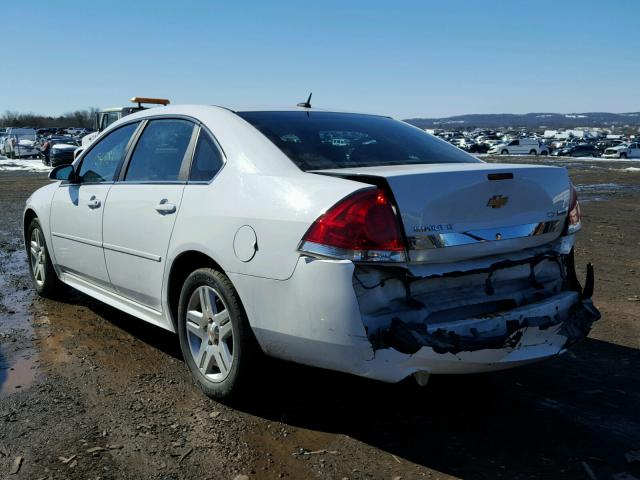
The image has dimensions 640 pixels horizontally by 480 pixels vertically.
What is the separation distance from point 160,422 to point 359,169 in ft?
5.50

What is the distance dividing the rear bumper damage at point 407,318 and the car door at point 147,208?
2.72 ft

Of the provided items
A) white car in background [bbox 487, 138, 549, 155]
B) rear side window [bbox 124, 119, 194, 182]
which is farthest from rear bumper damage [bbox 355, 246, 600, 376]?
white car in background [bbox 487, 138, 549, 155]

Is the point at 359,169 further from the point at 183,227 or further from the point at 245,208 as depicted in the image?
the point at 183,227

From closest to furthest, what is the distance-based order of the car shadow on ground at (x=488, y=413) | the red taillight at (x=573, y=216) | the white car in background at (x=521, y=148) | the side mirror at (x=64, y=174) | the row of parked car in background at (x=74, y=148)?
1. the car shadow on ground at (x=488, y=413)
2. the red taillight at (x=573, y=216)
3. the side mirror at (x=64, y=174)
4. the row of parked car in background at (x=74, y=148)
5. the white car in background at (x=521, y=148)

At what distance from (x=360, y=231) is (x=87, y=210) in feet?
8.57

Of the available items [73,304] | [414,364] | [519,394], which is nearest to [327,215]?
[414,364]

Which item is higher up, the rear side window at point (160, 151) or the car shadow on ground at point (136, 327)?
the rear side window at point (160, 151)

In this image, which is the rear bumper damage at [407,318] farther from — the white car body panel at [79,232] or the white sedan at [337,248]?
the white car body panel at [79,232]

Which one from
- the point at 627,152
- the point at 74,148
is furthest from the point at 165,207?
the point at 627,152

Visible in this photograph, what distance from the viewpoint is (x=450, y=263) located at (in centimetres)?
298

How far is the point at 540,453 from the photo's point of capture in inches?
116

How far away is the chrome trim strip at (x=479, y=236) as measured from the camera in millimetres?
2854

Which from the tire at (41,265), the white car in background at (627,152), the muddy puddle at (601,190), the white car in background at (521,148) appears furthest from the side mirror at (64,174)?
the white car in background at (521,148)

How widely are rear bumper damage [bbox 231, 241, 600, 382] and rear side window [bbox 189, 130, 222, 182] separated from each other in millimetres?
726
